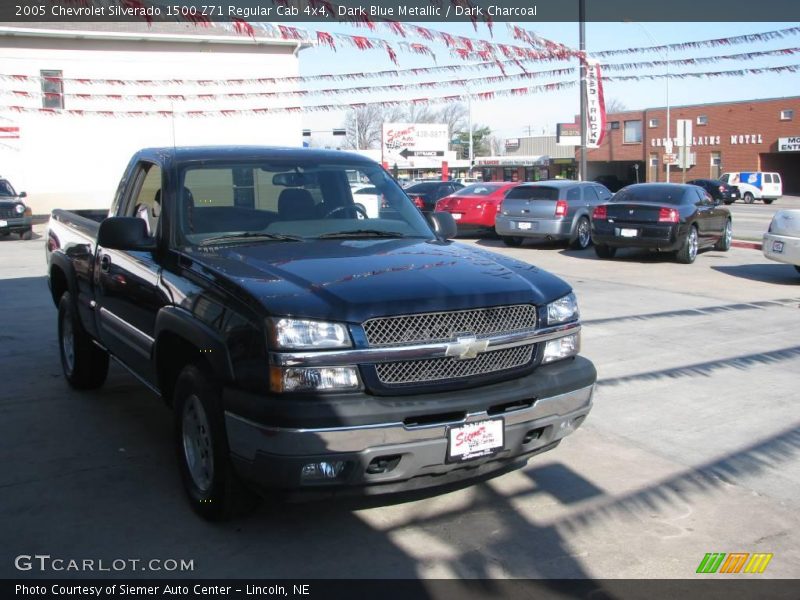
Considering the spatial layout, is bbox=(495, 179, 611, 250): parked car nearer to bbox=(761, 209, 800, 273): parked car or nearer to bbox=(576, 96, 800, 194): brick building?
bbox=(761, 209, 800, 273): parked car

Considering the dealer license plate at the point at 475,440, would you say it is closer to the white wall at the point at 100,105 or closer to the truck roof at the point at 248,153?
the truck roof at the point at 248,153

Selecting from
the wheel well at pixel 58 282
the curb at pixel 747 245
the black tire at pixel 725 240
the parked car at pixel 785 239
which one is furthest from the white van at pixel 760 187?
the wheel well at pixel 58 282

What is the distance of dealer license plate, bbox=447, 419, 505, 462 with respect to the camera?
383 cm

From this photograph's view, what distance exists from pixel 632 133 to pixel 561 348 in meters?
64.0

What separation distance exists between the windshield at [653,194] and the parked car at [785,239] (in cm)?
300

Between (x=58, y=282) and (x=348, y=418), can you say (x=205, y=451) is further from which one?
(x=58, y=282)

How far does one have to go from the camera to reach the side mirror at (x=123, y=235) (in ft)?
15.8

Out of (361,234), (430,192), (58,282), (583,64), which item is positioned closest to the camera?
(361,234)

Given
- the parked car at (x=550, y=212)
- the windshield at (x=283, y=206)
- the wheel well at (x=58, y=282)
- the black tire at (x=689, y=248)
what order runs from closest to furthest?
the windshield at (x=283, y=206) → the wheel well at (x=58, y=282) → the black tire at (x=689, y=248) → the parked car at (x=550, y=212)

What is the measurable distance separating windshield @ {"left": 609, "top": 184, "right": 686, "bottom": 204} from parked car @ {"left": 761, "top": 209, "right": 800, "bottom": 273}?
Result: 3.00m

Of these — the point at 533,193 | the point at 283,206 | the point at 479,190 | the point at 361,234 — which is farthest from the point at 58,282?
the point at 479,190

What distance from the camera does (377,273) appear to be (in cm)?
420

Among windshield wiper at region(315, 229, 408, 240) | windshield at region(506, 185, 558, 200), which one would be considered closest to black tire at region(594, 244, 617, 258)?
windshield at region(506, 185, 558, 200)

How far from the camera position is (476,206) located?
21.0m
